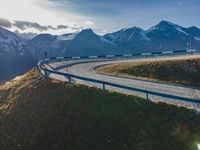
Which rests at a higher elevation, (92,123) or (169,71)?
(169,71)

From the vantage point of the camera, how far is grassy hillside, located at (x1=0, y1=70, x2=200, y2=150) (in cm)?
2544

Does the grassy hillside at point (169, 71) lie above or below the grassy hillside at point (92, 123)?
above

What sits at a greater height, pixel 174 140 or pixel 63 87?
pixel 63 87

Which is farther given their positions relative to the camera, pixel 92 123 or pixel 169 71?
pixel 169 71

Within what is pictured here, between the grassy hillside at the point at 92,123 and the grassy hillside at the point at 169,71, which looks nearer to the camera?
the grassy hillside at the point at 92,123

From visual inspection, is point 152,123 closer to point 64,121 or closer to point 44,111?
point 64,121

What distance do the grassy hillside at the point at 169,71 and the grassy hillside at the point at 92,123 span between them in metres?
12.4

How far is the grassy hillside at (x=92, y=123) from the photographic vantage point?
2544 centimetres

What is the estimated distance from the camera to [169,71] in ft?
147

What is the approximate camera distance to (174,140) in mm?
24766

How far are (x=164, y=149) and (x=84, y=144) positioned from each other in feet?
19.7

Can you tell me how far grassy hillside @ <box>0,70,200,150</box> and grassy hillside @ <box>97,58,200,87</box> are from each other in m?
12.4

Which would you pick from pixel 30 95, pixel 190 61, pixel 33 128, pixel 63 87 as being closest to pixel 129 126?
pixel 33 128

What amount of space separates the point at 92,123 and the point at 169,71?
19.1 metres
